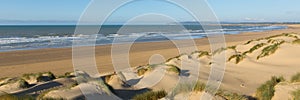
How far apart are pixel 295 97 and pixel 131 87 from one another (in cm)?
457

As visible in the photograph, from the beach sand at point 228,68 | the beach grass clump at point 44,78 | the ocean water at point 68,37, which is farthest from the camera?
the ocean water at point 68,37

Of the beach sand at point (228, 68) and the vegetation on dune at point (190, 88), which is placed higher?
the vegetation on dune at point (190, 88)

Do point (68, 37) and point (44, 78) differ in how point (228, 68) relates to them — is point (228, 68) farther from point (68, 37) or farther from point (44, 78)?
point (68, 37)

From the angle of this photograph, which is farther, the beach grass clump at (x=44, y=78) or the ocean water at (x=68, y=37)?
the ocean water at (x=68, y=37)

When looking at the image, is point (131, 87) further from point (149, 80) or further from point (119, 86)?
point (149, 80)

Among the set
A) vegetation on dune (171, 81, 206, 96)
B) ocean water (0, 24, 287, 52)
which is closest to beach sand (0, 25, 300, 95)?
vegetation on dune (171, 81, 206, 96)

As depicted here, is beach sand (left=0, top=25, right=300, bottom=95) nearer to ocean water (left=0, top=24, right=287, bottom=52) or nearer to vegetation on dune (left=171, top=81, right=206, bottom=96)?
vegetation on dune (left=171, top=81, right=206, bottom=96)

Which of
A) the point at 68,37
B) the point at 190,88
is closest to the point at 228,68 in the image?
the point at 190,88

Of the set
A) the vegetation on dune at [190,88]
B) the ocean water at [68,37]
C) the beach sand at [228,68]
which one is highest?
the vegetation on dune at [190,88]

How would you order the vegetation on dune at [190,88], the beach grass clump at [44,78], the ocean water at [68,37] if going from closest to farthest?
the vegetation on dune at [190,88]
the beach grass clump at [44,78]
the ocean water at [68,37]

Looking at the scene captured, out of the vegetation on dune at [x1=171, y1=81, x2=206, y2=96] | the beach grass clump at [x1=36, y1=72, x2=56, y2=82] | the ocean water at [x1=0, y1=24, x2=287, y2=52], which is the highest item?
the vegetation on dune at [x1=171, y1=81, x2=206, y2=96]

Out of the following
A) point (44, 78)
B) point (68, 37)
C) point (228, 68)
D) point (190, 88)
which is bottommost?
point (68, 37)

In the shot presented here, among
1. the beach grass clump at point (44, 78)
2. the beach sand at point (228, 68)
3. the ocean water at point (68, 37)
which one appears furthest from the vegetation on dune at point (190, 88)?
the ocean water at point (68, 37)

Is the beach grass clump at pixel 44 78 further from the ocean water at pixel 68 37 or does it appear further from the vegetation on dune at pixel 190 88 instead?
the ocean water at pixel 68 37
